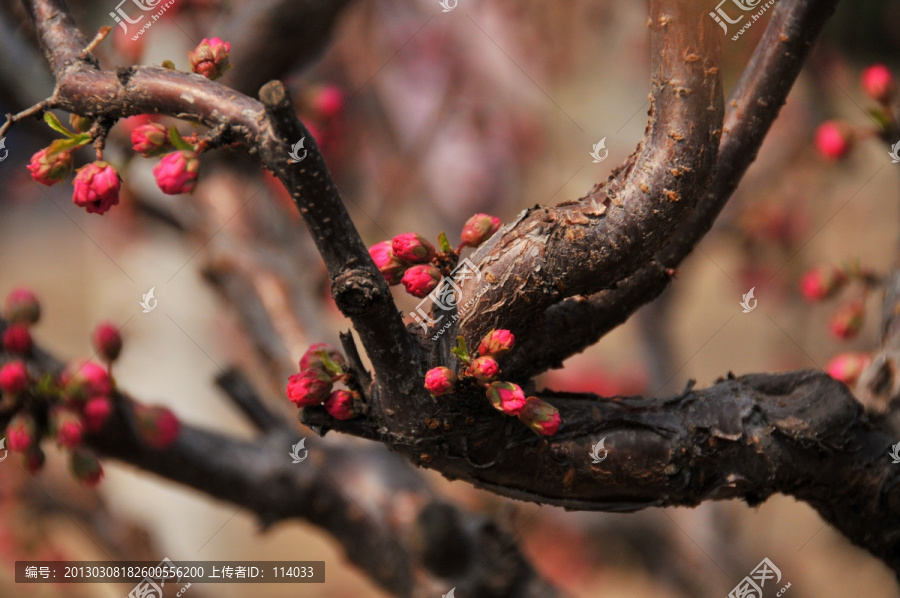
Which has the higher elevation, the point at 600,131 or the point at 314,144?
the point at 600,131

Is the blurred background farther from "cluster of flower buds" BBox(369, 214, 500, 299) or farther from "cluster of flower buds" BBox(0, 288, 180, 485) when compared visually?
"cluster of flower buds" BBox(369, 214, 500, 299)

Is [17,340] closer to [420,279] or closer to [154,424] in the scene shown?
[154,424]

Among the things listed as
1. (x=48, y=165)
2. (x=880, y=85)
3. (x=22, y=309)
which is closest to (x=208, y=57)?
(x=48, y=165)

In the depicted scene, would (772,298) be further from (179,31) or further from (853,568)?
(179,31)

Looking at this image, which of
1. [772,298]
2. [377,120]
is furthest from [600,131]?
[377,120]

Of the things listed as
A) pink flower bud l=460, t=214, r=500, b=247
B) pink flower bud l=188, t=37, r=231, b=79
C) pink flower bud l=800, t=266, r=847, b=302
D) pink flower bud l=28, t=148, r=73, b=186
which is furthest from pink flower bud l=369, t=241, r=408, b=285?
pink flower bud l=800, t=266, r=847, b=302

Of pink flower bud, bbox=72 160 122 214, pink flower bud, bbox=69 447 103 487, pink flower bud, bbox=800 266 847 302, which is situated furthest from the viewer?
pink flower bud, bbox=800 266 847 302

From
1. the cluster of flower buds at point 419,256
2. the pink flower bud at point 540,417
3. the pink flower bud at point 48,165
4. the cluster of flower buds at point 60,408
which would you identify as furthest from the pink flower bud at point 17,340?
the pink flower bud at point 540,417
